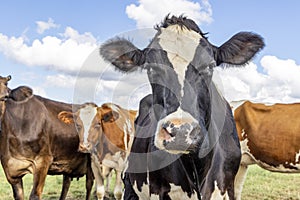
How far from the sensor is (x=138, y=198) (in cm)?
462

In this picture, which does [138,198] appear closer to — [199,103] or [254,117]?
[199,103]

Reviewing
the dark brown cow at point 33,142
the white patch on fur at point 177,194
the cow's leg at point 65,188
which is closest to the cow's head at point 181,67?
the white patch on fur at point 177,194

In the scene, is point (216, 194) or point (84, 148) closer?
point (216, 194)

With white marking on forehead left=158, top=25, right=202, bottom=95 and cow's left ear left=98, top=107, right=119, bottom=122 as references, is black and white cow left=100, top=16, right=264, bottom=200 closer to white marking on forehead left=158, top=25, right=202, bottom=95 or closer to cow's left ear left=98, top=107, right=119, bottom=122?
white marking on forehead left=158, top=25, right=202, bottom=95

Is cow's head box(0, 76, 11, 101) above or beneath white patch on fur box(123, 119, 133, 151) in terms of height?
above

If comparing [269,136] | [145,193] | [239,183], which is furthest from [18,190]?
[145,193]

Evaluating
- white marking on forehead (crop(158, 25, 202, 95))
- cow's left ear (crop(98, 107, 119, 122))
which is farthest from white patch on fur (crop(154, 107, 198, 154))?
cow's left ear (crop(98, 107, 119, 122))

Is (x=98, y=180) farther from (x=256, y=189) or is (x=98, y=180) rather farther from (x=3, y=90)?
(x=256, y=189)

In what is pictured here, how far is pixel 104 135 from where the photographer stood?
32.0 ft

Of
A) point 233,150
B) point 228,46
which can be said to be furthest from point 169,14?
point 233,150

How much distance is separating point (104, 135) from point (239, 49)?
20.4 feet

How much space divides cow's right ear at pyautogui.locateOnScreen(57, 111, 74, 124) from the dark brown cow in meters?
0.08

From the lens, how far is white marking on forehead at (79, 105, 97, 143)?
9.00 metres

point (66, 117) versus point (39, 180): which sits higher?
point (66, 117)
